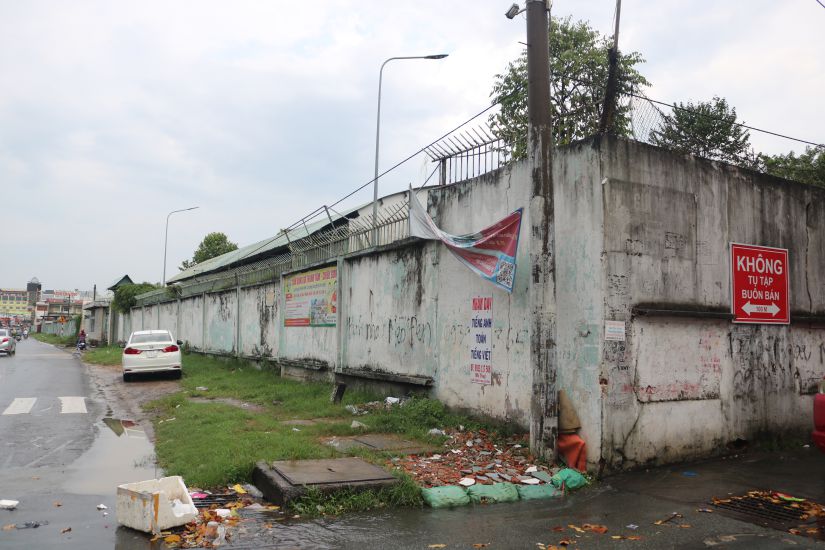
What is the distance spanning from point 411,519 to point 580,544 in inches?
55.8

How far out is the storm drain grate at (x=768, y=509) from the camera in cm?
520

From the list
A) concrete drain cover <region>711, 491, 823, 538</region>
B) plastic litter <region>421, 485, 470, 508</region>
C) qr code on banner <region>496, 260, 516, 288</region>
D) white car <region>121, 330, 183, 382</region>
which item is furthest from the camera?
white car <region>121, 330, 183, 382</region>

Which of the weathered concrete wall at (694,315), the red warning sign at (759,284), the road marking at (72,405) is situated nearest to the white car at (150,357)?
→ the road marking at (72,405)

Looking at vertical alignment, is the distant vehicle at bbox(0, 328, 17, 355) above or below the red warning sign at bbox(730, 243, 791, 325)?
below

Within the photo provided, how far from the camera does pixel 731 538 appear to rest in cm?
477

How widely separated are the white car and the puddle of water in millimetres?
7860

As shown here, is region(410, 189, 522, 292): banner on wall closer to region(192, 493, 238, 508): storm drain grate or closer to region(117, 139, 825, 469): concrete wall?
region(117, 139, 825, 469): concrete wall

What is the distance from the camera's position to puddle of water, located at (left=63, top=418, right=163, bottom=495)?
20.9 feet

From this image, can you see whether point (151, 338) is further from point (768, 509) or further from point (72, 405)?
point (768, 509)

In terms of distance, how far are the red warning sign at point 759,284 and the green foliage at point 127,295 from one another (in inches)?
1495

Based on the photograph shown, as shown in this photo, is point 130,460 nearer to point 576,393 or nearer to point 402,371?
point 402,371

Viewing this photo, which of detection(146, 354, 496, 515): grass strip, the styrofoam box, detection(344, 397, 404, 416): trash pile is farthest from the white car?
the styrofoam box

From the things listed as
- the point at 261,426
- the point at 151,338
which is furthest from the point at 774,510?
the point at 151,338

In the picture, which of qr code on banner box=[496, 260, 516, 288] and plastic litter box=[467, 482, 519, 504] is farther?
qr code on banner box=[496, 260, 516, 288]
